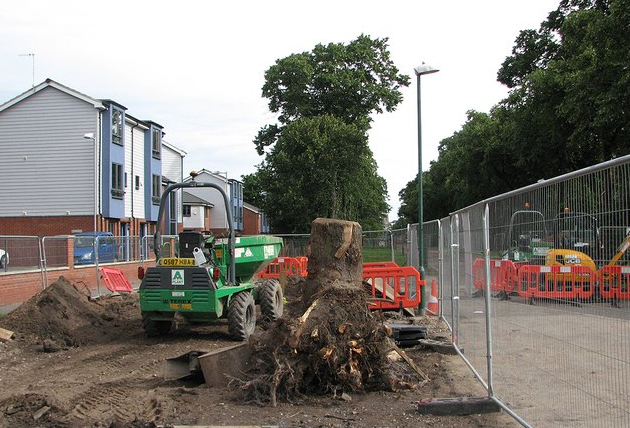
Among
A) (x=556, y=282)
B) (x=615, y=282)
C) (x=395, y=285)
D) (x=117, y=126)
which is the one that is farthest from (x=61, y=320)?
(x=117, y=126)

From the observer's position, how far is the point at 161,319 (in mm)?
10930

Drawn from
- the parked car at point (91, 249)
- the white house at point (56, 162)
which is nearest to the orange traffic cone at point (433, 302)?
the parked car at point (91, 249)

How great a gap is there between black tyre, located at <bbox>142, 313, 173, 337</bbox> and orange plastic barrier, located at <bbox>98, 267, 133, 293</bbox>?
6458 millimetres

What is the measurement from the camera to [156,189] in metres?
42.7

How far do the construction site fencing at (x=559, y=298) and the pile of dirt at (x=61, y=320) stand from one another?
7.84 metres

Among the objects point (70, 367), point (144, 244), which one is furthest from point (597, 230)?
point (144, 244)

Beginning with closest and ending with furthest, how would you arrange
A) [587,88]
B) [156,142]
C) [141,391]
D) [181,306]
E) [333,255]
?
[141,391], [333,255], [181,306], [587,88], [156,142]

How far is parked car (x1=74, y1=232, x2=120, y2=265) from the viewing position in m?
19.8

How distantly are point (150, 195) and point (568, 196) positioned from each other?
39082 mm

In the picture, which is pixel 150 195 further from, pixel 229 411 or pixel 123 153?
pixel 229 411

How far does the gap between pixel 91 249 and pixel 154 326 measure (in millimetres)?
10681

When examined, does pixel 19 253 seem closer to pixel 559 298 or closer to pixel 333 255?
pixel 333 255

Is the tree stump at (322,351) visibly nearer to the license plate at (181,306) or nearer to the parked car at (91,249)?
the license plate at (181,306)

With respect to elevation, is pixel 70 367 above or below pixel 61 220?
below
